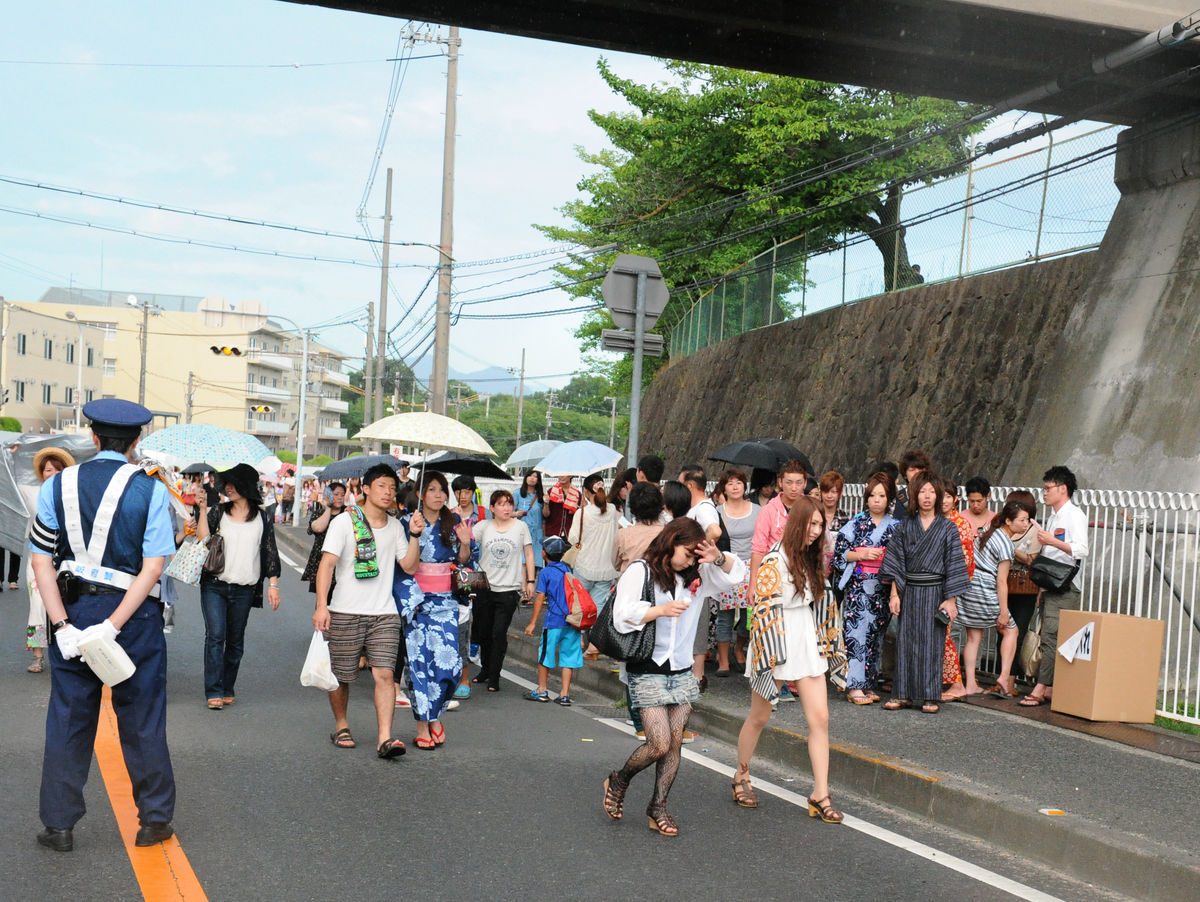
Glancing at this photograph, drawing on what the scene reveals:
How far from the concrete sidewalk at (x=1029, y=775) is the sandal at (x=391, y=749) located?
2.50 m

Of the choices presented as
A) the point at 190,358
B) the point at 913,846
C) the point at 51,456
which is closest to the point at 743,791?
the point at 913,846

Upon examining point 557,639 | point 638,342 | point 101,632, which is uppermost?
point 638,342

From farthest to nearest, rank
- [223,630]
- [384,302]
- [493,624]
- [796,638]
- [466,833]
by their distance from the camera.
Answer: [384,302] → [493,624] → [223,630] → [796,638] → [466,833]

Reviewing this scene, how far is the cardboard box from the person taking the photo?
866 cm

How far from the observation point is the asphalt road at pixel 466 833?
5.00 meters

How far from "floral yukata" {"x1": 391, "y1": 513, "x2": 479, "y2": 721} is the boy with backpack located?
57.0 inches

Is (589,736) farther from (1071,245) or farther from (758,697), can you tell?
(1071,245)

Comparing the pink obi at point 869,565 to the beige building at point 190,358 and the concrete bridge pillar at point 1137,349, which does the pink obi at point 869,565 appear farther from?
the beige building at point 190,358

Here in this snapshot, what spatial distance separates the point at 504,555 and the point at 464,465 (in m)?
1.96

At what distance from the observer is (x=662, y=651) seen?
6.05 m

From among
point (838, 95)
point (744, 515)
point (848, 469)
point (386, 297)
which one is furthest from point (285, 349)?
point (744, 515)

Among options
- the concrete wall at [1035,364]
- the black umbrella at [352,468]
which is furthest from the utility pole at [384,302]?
the black umbrella at [352,468]

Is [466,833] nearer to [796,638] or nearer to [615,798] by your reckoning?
[615,798]

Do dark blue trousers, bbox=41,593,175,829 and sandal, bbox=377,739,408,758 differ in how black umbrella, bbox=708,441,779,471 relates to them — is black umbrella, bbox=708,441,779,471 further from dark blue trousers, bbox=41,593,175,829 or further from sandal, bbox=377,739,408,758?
dark blue trousers, bbox=41,593,175,829
